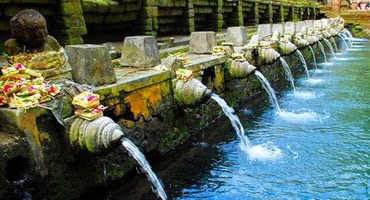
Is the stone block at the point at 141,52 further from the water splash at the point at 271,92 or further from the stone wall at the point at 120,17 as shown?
the water splash at the point at 271,92

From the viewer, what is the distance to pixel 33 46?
444 centimetres

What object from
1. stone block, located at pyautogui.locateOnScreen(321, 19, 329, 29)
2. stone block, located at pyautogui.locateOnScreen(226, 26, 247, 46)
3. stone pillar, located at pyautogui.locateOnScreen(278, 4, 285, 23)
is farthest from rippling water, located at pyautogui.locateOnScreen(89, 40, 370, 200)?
stone pillar, located at pyautogui.locateOnScreen(278, 4, 285, 23)

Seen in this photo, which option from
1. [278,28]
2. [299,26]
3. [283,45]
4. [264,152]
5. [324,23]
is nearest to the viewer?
[264,152]

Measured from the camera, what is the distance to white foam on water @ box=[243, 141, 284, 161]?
6188 mm

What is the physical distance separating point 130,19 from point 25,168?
288 inches

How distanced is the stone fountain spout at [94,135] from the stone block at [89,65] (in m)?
0.94

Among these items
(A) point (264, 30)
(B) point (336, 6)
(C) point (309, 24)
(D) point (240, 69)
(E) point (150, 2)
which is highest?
(B) point (336, 6)

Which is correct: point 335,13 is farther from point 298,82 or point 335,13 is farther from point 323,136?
point 323,136

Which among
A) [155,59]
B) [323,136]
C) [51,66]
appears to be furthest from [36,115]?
[323,136]

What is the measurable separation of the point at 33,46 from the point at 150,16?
21.5 ft

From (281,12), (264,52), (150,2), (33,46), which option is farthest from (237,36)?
(281,12)

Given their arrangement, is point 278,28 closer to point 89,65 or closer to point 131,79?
point 131,79

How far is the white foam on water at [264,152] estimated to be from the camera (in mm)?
→ 6188

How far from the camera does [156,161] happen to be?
20.2ft
